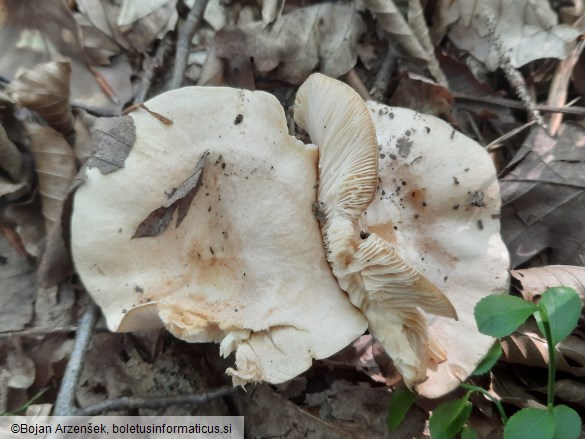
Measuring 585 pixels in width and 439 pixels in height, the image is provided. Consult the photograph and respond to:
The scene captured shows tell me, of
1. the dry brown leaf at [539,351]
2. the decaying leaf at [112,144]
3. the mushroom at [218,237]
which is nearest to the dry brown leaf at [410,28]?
the mushroom at [218,237]

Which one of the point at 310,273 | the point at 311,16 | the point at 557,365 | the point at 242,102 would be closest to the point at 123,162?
the point at 242,102

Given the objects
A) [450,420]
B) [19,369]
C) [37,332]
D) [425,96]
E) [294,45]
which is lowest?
[19,369]

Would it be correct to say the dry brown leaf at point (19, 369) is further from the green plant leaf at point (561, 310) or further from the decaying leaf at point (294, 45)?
the green plant leaf at point (561, 310)

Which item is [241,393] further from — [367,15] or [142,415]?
[367,15]

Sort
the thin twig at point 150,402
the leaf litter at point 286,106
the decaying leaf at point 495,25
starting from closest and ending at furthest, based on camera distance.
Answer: the thin twig at point 150,402 → the leaf litter at point 286,106 → the decaying leaf at point 495,25

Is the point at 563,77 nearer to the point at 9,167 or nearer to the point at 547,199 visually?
the point at 547,199

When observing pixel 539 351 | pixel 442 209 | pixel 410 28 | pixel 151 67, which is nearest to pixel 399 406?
pixel 539 351
